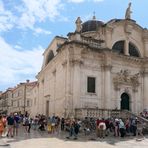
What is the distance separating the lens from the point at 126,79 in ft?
101

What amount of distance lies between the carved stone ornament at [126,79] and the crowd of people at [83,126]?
16.6 feet

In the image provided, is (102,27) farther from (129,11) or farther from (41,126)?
(41,126)

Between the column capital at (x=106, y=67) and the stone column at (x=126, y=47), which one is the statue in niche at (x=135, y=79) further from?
the column capital at (x=106, y=67)

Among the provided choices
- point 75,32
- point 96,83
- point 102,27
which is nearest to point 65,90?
point 96,83

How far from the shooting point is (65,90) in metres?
27.9

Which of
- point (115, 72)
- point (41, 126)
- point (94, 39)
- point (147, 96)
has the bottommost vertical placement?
point (41, 126)

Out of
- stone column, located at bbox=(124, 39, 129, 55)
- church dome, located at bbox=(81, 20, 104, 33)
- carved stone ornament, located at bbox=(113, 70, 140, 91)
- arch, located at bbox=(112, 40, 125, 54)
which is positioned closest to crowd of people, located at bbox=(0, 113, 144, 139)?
carved stone ornament, located at bbox=(113, 70, 140, 91)

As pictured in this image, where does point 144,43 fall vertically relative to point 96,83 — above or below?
above

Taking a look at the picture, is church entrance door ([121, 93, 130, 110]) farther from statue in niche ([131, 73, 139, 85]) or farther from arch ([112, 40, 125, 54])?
arch ([112, 40, 125, 54])

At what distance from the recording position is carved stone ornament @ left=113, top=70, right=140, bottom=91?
30062 mm

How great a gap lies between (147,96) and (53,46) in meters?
12.5

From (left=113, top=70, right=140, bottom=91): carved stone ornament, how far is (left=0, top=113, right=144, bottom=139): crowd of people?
16.6ft

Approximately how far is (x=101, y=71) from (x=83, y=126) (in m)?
7.48

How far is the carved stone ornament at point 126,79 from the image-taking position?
30062mm
